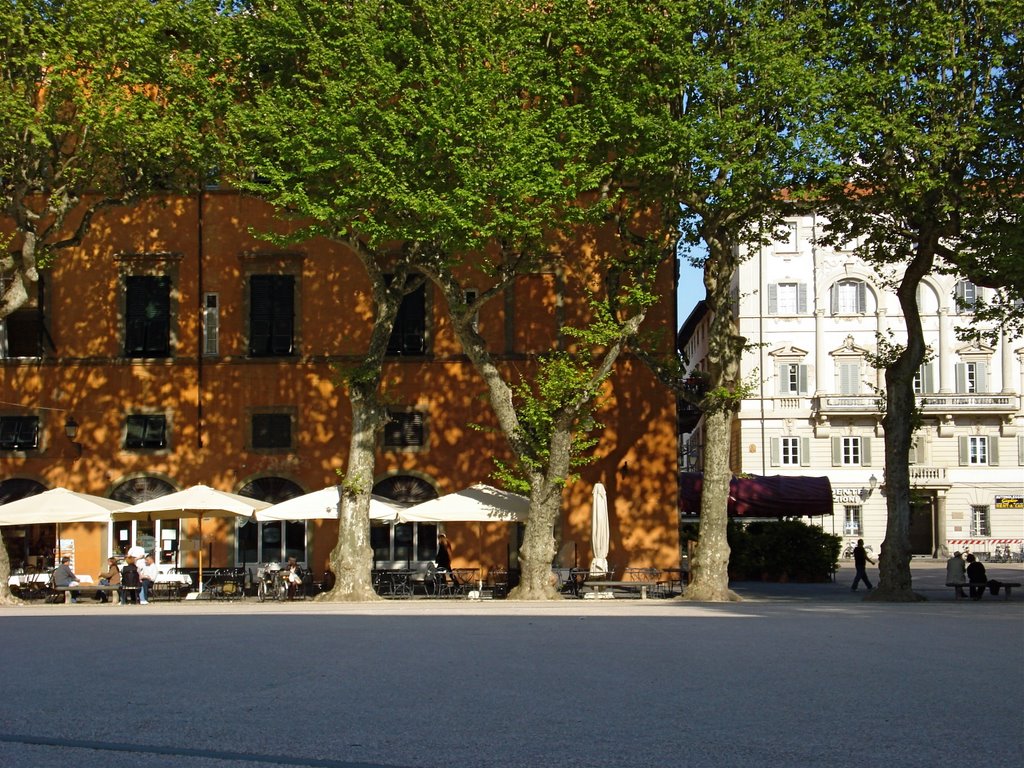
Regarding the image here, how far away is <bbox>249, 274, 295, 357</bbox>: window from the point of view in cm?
3672

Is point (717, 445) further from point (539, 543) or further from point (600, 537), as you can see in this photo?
point (539, 543)

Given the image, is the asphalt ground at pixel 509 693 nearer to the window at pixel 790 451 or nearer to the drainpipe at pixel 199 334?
the drainpipe at pixel 199 334

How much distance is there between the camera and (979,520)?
69000 mm

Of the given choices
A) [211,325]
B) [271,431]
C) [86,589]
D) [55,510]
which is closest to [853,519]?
[271,431]

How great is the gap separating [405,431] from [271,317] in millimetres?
4754

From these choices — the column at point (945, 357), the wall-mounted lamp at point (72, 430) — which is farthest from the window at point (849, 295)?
the wall-mounted lamp at point (72, 430)

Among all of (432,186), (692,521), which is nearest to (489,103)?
(432,186)

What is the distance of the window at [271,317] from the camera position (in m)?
36.7

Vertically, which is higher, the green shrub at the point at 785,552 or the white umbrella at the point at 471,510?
the white umbrella at the point at 471,510

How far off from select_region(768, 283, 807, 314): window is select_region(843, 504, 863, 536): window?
402 inches

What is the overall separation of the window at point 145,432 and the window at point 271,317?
123 inches

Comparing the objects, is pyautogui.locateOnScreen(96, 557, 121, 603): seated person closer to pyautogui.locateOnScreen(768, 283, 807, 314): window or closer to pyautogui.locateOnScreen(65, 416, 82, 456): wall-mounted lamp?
pyautogui.locateOnScreen(65, 416, 82, 456): wall-mounted lamp

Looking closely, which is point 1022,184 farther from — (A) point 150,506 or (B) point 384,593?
(A) point 150,506

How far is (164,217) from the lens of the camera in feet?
121
